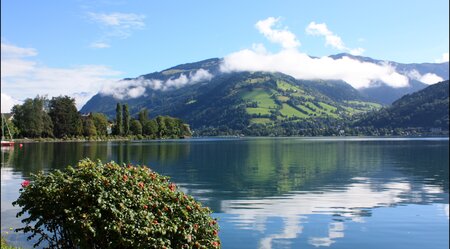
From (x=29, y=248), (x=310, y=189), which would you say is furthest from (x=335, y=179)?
(x=29, y=248)

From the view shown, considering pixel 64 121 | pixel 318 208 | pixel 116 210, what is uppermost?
pixel 64 121

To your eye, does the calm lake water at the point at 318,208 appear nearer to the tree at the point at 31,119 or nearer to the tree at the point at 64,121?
the tree at the point at 31,119

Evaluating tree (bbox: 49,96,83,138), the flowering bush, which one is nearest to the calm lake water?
the flowering bush

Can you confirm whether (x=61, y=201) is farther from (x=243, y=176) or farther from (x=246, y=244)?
(x=243, y=176)

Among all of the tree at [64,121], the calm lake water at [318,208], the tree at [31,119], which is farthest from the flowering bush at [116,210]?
the tree at [64,121]

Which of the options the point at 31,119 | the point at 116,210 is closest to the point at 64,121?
the point at 31,119

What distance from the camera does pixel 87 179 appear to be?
10906mm

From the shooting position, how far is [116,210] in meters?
10.1

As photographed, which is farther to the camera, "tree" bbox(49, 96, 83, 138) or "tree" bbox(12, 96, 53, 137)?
"tree" bbox(49, 96, 83, 138)

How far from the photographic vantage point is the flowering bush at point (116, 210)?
1017cm

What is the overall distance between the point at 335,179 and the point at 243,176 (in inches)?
407

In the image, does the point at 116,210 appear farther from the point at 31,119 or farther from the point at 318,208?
the point at 31,119

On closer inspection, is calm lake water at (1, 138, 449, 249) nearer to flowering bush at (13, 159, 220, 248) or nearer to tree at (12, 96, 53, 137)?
flowering bush at (13, 159, 220, 248)

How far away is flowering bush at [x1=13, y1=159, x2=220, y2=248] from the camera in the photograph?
33.4 ft
